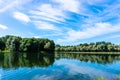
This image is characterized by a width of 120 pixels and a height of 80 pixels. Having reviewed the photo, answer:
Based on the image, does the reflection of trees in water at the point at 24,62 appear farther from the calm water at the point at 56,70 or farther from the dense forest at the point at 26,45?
the dense forest at the point at 26,45

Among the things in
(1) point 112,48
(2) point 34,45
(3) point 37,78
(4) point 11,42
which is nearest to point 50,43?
(2) point 34,45

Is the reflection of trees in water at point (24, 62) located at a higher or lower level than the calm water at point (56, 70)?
higher

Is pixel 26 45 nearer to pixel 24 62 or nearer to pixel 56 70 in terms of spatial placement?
pixel 24 62

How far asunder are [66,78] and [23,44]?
4824 inches

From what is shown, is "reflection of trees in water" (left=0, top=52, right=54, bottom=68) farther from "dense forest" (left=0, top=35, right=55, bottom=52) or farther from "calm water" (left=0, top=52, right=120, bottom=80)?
"dense forest" (left=0, top=35, right=55, bottom=52)

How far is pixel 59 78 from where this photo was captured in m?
38.5

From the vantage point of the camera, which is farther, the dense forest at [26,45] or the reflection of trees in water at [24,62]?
the dense forest at [26,45]

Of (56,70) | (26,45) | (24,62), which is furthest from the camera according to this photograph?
(26,45)

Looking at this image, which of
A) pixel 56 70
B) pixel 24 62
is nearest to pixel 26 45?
pixel 24 62

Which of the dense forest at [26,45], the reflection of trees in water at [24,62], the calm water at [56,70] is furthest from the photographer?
the dense forest at [26,45]

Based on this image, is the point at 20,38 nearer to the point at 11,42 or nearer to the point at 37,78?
the point at 11,42

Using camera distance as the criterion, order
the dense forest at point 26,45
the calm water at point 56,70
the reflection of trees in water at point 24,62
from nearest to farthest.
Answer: the calm water at point 56,70
the reflection of trees in water at point 24,62
the dense forest at point 26,45

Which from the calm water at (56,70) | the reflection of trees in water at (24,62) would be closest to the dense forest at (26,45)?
the reflection of trees in water at (24,62)

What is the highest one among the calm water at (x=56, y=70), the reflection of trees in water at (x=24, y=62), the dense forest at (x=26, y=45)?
the dense forest at (x=26, y=45)
